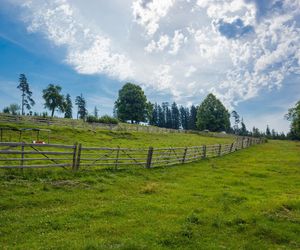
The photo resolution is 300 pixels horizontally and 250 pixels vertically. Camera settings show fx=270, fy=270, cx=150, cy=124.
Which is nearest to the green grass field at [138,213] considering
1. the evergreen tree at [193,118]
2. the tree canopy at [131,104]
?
the tree canopy at [131,104]

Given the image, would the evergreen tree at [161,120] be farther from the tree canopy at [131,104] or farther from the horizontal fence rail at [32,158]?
the horizontal fence rail at [32,158]

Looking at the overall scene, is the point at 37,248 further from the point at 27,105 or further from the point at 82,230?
the point at 27,105

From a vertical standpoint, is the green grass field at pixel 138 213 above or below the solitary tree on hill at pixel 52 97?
below

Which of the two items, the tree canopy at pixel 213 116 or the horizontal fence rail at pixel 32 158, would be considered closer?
the horizontal fence rail at pixel 32 158

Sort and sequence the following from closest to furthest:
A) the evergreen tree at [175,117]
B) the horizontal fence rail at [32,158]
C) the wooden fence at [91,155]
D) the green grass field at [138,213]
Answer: the green grass field at [138,213] → the horizontal fence rail at [32,158] → the wooden fence at [91,155] → the evergreen tree at [175,117]

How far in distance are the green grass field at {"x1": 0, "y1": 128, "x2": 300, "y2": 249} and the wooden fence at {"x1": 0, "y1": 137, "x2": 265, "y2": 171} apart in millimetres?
753

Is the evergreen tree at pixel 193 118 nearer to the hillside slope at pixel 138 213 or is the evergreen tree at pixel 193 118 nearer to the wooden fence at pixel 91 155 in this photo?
the wooden fence at pixel 91 155

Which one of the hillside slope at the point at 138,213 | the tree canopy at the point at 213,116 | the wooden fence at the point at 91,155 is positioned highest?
the tree canopy at the point at 213,116

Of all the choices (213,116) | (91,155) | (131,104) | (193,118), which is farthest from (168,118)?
(91,155)

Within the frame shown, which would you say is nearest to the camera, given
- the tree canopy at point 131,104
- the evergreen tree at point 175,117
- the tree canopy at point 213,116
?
the tree canopy at point 131,104

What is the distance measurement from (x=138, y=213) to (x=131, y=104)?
69054 mm

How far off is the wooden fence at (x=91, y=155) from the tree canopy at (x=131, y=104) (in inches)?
1726

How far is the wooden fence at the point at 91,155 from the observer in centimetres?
1275

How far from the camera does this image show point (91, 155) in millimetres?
18562
